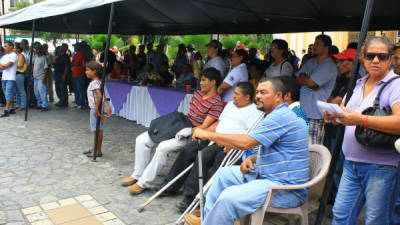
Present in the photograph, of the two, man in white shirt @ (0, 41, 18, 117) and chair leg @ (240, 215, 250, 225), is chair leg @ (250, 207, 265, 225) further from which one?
man in white shirt @ (0, 41, 18, 117)

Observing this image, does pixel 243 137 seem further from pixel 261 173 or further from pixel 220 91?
pixel 220 91

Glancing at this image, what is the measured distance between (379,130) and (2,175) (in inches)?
173

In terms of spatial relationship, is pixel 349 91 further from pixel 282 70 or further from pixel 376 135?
pixel 282 70

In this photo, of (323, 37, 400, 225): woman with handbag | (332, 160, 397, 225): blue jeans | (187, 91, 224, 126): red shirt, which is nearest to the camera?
(323, 37, 400, 225): woman with handbag

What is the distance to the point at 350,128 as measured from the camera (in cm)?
231

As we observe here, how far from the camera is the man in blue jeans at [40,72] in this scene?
8750 millimetres

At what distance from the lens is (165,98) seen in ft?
21.9

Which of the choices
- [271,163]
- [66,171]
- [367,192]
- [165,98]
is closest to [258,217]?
[271,163]

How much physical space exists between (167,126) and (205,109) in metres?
0.51

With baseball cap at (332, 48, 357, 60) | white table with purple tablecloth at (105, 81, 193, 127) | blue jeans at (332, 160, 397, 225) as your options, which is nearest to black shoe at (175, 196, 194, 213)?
blue jeans at (332, 160, 397, 225)

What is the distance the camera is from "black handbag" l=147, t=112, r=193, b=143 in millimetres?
4064

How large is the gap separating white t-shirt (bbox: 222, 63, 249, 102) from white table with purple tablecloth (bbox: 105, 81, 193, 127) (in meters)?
1.34

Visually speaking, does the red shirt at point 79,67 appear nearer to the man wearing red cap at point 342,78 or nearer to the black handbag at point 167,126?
the black handbag at point 167,126

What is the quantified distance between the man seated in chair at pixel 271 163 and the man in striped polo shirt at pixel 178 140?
4.62 feet
